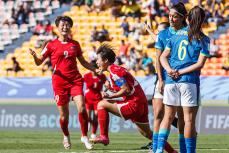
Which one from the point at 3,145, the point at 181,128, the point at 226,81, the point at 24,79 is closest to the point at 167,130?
the point at 181,128

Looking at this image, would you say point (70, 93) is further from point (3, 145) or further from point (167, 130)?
point (167, 130)

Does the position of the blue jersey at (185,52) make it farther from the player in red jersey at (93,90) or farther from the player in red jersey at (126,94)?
the player in red jersey at (93,90)

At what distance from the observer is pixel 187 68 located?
35.2 ft

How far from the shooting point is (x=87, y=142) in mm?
14789

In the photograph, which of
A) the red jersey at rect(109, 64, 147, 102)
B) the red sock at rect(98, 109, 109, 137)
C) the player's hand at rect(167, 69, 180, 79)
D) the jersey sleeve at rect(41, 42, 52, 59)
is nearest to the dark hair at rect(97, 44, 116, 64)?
the red jersey at rect(109, 64, 147, 102)

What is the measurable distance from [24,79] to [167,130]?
20.2m

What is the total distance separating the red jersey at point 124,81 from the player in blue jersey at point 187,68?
2.46 meters

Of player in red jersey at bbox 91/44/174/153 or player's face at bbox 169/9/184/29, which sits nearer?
player's face at bbox 169/9/184/29

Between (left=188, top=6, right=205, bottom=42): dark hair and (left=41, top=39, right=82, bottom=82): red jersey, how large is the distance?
468 cm

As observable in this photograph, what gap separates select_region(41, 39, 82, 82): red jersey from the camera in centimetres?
1495

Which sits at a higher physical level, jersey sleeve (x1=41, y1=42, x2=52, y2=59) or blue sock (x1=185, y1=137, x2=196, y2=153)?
jersey sleeve (x1=41, y1=42, x2=52, y2=59)

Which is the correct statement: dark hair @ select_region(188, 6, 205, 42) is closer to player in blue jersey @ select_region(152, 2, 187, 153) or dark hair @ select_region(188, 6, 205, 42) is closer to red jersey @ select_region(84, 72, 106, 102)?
player in blue jersey @ select_region(152, 2, 187, 153)

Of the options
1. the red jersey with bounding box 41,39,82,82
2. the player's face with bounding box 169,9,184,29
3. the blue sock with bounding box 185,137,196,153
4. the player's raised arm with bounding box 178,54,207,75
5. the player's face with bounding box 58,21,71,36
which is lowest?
the blue sock with bounding box 185,137,196,153

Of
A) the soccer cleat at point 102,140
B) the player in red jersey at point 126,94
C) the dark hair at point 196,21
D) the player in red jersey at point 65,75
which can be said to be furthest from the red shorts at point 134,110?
the dark hair at point 196,21
